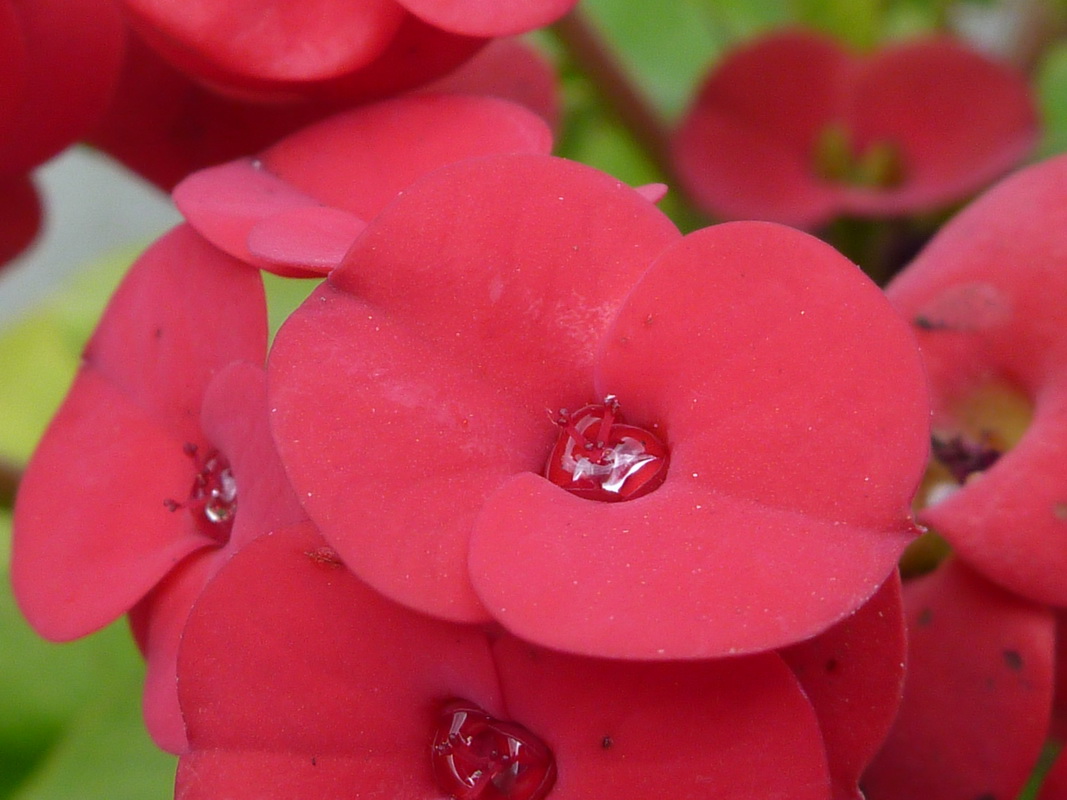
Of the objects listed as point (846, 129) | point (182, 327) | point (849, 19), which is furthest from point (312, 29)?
point (849, 19)

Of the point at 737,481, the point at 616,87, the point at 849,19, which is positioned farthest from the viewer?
the point at 849,19

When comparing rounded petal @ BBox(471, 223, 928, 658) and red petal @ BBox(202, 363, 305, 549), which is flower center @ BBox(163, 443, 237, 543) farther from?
rounded petal @ BBox(471, 223, 928, 658)

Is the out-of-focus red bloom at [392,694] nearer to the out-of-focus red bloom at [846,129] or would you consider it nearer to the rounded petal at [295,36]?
the rounded petal at [295,36]

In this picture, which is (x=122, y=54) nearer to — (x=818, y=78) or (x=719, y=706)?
(x=719, y=706)

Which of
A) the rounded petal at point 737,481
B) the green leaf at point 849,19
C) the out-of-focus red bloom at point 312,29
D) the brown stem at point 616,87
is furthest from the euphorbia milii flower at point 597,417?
the green leaf at point 849,19

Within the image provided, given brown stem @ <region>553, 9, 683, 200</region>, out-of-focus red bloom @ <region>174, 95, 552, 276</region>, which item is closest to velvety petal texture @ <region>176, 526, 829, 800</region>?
out-of-focus red bloom @ <region>174, 95, 552, 276</region>

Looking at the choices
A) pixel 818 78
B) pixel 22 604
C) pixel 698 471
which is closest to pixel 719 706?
pixel 698 471

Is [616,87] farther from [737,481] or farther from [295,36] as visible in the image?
[737,481]
